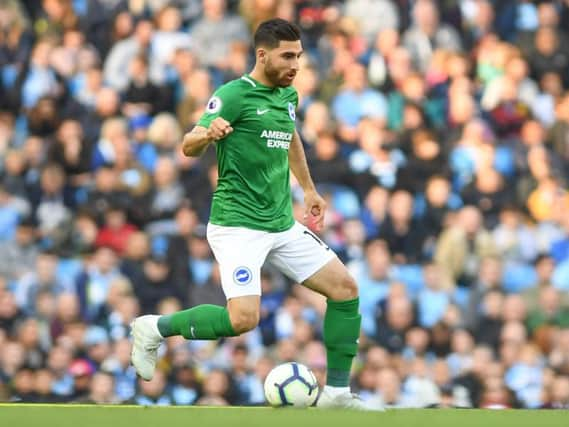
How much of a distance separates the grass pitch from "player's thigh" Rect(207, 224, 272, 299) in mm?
654

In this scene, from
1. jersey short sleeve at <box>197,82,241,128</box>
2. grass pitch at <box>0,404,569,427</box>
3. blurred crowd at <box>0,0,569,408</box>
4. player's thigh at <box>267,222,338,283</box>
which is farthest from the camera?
blurred crowd at <box>0,0,569,408</box>

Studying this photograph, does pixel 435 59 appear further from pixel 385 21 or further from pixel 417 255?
pixel 417 255

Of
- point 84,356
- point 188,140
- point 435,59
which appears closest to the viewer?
point 188,140

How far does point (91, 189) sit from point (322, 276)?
17.8 ft

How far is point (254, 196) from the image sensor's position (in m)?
8.59

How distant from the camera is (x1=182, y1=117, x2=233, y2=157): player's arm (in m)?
8.07

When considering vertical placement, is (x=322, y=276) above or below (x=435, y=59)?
below

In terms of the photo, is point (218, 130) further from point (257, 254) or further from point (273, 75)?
point (257, 254)

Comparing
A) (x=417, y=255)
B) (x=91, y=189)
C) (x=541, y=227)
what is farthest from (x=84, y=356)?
(x=541, y=227)

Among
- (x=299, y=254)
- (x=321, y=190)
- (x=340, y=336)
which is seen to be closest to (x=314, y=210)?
(x=299, y=254)

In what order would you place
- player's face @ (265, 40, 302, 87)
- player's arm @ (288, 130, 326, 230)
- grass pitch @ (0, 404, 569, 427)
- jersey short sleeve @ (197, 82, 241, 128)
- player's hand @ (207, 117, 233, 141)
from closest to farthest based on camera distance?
grass pitch @ (0, 404, 569, 427)
player's hand @ (207, 117, 233, 141)
jersey short sleeve @ (197, 82, 241, 128)
player's face @ (265, 40, 302, 87)
player's arm @ (288, 130, 326, 230)

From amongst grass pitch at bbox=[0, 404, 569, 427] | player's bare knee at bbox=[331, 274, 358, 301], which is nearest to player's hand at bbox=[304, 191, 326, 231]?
player's bare knee at bbox=[331, 274, 358, 301]

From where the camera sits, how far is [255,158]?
853cm

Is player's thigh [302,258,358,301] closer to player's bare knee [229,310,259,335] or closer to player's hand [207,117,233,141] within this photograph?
player's bare knee [229,310,259,335]
